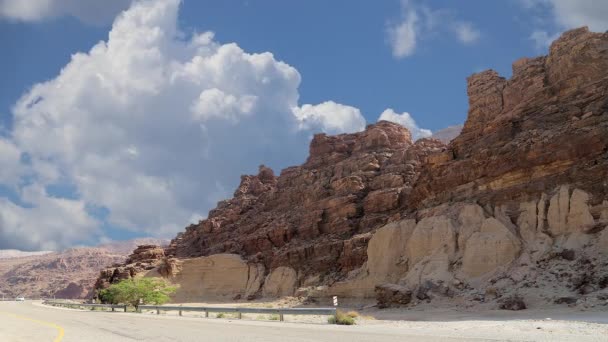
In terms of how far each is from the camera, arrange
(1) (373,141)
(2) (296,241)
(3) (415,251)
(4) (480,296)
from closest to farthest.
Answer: (4) (480,296) < (3) (415,251) < (2) (296,241) < (1) (373,141)

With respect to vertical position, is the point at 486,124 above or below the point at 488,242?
above

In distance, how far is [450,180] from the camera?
160 ft

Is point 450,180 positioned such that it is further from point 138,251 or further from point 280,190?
point 138,251

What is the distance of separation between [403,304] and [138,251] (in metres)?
69.1

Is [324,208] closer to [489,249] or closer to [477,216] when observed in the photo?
[477,216]

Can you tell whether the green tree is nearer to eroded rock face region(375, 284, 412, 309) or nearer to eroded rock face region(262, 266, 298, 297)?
eroded rock face region(262, 266, 298, 297)

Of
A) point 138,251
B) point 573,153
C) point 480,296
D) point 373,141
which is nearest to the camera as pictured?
point 480,296

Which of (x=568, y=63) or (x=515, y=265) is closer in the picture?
(x=515, y=265)

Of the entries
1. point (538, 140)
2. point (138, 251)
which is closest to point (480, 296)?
point (538, 140)

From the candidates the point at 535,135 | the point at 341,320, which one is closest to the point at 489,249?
the point at 535,135

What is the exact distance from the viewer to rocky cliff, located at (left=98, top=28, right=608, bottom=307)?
34.3 meters

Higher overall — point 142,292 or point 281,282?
point 281,282

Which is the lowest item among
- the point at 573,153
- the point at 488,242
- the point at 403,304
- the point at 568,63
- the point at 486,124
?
the point at 403,304

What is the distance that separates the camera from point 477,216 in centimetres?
4141
